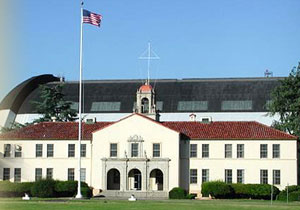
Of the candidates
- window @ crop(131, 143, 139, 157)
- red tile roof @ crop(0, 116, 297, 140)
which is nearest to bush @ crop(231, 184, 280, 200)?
red tile roof @ crop(0, 116, 297, 140)

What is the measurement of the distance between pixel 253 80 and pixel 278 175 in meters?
43.9

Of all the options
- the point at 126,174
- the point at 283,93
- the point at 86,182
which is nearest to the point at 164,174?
the point at 126,174

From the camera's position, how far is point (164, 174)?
76062 mm

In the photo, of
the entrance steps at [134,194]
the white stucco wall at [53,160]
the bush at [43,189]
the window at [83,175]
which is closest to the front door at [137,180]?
the entrance steps at [134,194]

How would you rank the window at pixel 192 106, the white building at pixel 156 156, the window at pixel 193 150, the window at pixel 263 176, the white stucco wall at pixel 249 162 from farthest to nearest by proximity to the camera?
the window at pixel 192 106 → the window at pixel 193 150 → the white building at pixel 156 156 → the window at pixel 263 176 → the white stucco wall at pixel 249 162

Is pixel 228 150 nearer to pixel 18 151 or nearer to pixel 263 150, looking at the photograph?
pixel 263 150

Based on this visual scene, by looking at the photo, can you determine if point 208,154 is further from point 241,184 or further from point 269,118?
point 269,118

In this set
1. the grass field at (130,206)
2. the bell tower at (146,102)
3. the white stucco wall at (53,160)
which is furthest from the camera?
the bell tower at (146,102)

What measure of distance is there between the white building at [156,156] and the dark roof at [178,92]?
32.6 meters

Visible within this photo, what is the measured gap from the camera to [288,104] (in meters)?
93.9

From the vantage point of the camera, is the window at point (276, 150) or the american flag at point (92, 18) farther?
the window at point (276, 150)

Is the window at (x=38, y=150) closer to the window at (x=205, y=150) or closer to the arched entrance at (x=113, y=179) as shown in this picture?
the arched entrance at (x=113, y=179)

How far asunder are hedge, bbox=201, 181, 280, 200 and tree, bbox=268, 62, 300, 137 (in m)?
21.0

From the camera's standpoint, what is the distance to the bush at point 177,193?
233 ft
